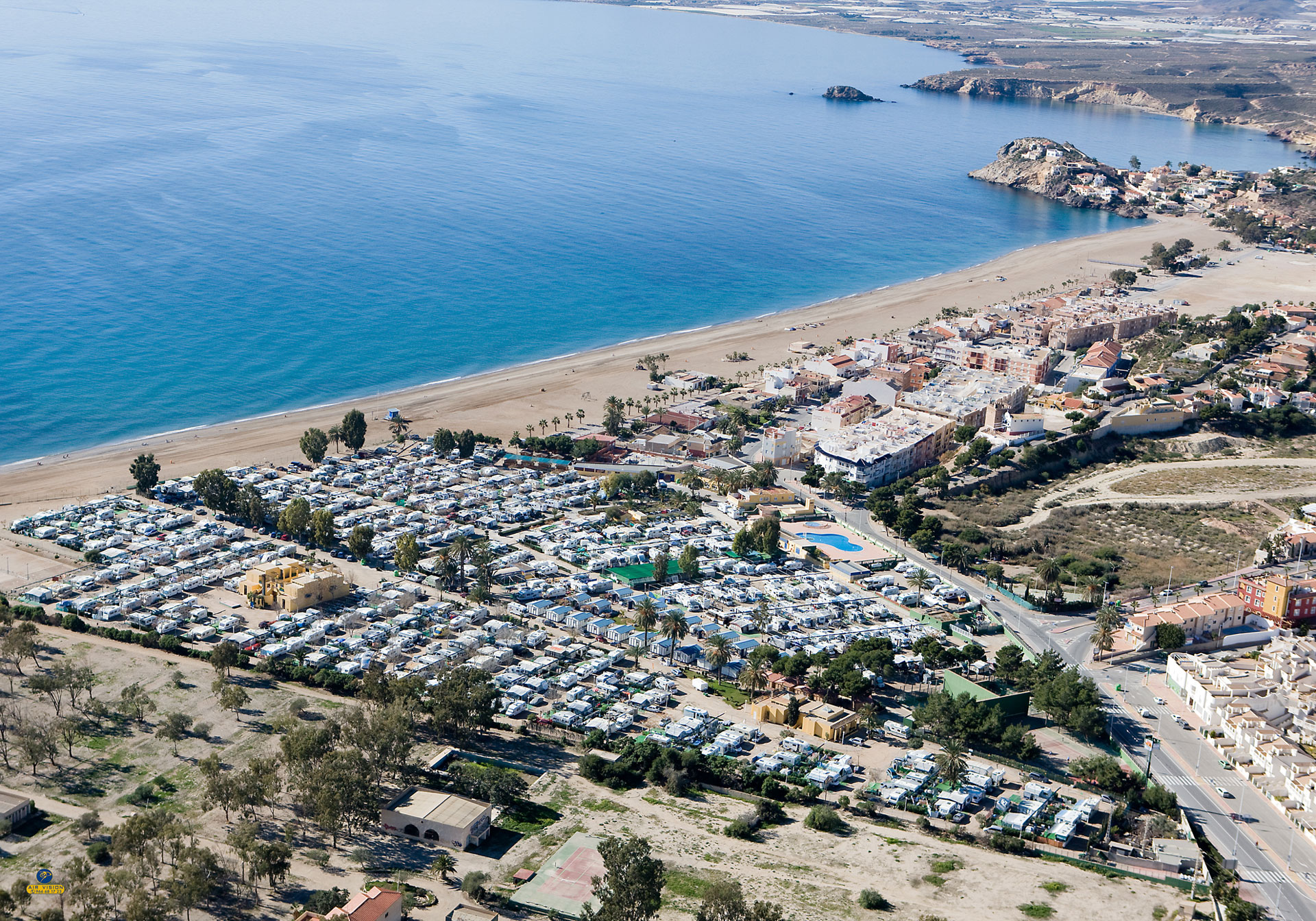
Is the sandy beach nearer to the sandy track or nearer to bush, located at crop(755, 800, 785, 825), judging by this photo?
the sandy track

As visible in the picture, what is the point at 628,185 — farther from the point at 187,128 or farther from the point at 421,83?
the point at 421,83

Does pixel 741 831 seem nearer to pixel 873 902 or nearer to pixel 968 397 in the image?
pixel 873 902

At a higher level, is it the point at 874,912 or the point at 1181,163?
the point at 1181,163

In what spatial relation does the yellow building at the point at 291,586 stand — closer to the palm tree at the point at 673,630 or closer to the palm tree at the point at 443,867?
the palm tree at the point at 673,630

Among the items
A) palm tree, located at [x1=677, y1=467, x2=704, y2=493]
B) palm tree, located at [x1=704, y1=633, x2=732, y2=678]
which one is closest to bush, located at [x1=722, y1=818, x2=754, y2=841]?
palm tree, located at [x1=704, y1=633, x2=732, y2=678]

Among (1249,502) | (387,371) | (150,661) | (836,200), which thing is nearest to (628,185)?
(836,200)

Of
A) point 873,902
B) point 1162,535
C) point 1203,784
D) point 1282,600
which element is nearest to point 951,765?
point 873,902
